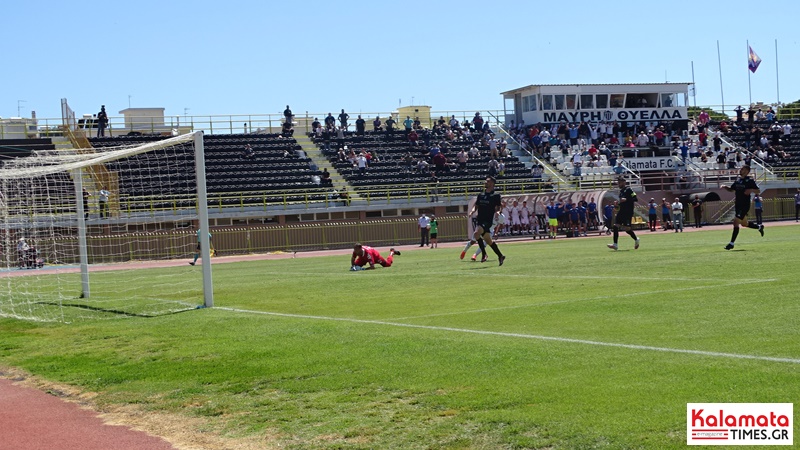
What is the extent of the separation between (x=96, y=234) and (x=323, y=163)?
21478mm

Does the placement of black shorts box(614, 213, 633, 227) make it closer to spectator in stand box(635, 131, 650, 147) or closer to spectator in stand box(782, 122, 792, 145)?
spectator in stand box(635, 131, 650, 147)

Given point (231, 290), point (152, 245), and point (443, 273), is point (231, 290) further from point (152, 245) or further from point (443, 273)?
point (152, 245)

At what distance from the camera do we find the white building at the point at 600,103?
66.5 meters

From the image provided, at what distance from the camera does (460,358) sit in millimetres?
9344

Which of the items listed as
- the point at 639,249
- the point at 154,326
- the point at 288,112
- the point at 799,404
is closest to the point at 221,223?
the point at 288,112

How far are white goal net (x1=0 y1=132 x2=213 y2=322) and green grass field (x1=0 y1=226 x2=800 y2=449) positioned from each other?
1709 mm

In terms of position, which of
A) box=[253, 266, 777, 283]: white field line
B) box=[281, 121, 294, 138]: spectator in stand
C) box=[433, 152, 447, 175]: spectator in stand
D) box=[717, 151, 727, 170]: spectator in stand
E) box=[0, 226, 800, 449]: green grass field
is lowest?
box=[0, 226, 800, 449]: green grass field

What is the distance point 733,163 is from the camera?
202 feet

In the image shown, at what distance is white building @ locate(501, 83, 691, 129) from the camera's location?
218ft

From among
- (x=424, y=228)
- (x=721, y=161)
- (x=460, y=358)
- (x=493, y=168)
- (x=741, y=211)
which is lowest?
(x=460, y=358)

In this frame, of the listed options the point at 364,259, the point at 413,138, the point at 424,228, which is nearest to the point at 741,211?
the point at 364,259

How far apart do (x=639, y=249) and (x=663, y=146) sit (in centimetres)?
3918

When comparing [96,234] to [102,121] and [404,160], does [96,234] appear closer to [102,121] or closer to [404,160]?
[102,121]

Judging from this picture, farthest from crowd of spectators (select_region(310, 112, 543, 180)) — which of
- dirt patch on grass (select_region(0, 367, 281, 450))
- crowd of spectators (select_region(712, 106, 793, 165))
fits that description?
dirt patch on grass (select_region(0, 367, 281, 450))
